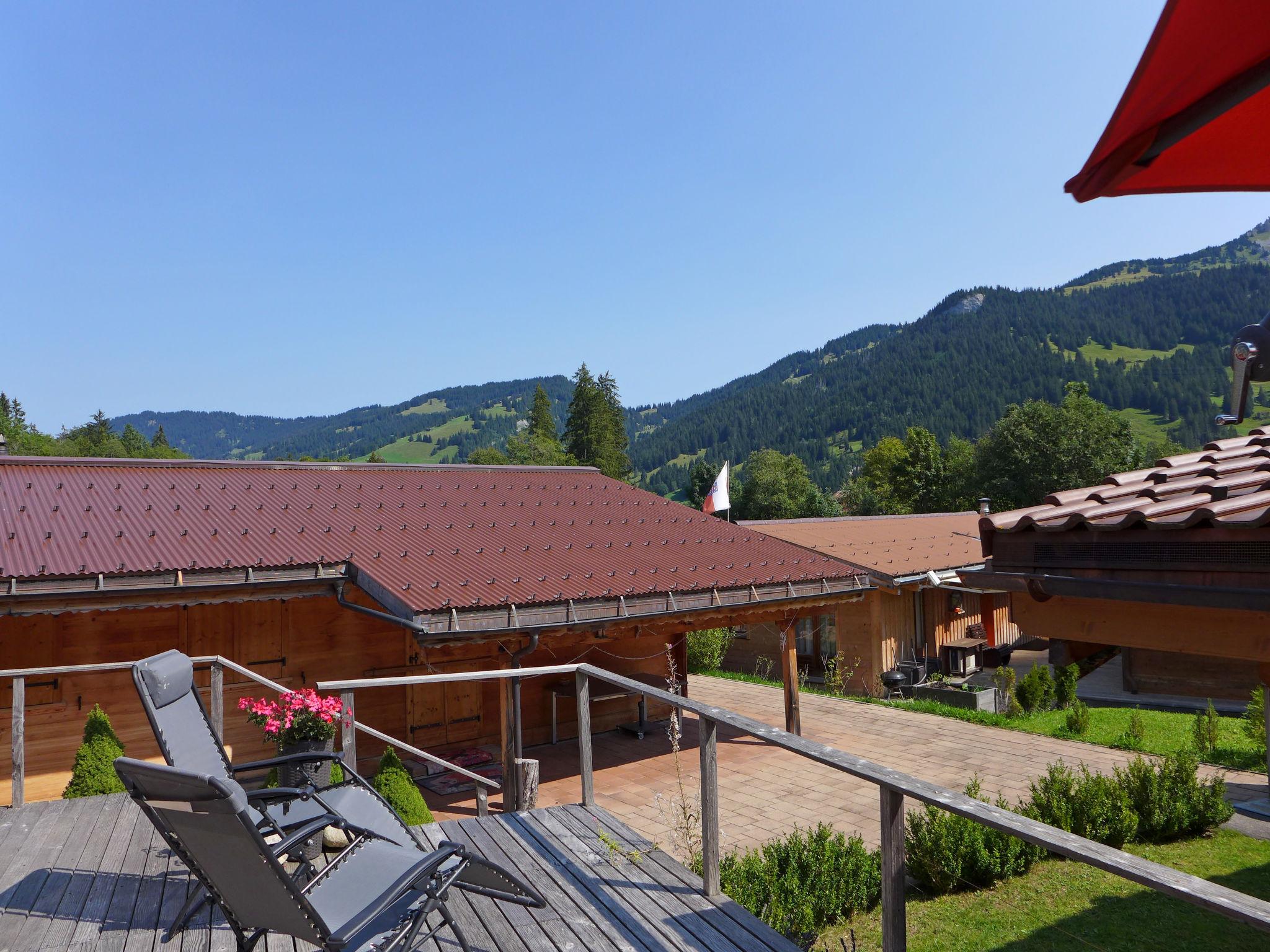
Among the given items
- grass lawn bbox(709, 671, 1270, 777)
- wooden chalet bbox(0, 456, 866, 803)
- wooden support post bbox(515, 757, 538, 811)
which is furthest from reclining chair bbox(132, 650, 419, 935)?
grass lawn bbox(709, 671, 1270, 777)

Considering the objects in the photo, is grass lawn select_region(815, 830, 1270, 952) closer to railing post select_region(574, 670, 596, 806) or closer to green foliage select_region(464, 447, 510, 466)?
railing post select_region(574, 670, 596, 806)

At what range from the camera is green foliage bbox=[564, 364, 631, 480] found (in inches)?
2158

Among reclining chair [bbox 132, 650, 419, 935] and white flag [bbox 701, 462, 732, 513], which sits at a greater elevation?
white flag [bbox 701, 462, 732, 513]

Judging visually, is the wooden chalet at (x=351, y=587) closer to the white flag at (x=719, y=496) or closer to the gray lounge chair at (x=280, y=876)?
the white flag at (x=719, y=496)

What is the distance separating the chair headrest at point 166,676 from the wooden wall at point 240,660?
5269 millimetres

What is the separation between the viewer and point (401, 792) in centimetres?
589

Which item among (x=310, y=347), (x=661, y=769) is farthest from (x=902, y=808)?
(x=310, y=347)

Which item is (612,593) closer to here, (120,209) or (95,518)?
(95,518)

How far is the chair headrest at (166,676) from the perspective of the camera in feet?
10.8

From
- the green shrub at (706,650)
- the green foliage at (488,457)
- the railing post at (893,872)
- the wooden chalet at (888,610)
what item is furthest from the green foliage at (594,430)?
the railing post at (893,872)

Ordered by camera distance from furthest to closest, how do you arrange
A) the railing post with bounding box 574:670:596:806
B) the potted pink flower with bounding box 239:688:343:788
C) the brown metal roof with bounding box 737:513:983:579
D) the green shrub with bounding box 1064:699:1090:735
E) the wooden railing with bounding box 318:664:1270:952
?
the brown metal roof with bounding box 737:513:983:579
the green shrub with bounding box 1064:699:1090:735
the potted pink flower with bounding box 239:688:343:788
the railing post with bounding box 574:670:596:806
the wooden railing with bounding box 318:664:1270:952

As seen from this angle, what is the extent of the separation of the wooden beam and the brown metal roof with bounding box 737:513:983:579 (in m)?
13.0

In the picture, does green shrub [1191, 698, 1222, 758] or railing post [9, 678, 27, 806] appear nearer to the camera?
railing post [9, 678, 27, 806]

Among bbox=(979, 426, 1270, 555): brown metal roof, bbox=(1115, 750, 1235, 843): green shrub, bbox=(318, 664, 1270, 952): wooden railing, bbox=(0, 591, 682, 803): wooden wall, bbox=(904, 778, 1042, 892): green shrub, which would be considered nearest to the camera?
bbox=(318, 664, 1270, 952): wooden railing
